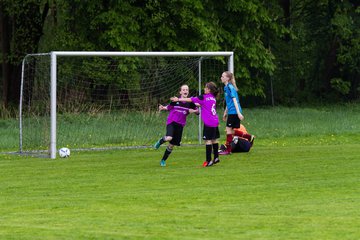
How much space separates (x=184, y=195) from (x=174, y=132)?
5.06m

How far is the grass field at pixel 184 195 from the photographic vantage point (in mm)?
10930

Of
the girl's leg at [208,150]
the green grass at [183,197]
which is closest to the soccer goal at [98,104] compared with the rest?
the green grass at [183,197]

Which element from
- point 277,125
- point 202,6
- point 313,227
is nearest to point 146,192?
point 313,227

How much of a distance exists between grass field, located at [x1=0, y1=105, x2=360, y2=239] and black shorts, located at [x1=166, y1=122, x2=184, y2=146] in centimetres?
46

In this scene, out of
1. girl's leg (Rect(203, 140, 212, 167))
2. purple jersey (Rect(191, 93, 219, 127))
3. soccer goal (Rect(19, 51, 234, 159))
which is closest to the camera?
purple jersey (Rect(191, 93, 219, 127))

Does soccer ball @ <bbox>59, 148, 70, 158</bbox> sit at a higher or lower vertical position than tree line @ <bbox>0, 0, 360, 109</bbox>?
lower

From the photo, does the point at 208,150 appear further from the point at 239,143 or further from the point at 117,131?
the point at 117,131

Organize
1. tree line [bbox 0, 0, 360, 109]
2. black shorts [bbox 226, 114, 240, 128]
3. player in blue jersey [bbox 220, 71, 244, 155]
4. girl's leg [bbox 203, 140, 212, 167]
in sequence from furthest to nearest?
tree line [bbox 0, 0, 360, 109], black shorts [bbox 226, 114, 240, 128], player in blue jersey [bbox 220, 71, 244, 155], girl's leg [bbox 203, 140, 212, 167]

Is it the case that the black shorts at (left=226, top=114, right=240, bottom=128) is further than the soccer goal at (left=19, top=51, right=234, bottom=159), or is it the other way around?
the soccer goal at (left=19, top=51, right=234, bottom=159)

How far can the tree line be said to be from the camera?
39.9 meters

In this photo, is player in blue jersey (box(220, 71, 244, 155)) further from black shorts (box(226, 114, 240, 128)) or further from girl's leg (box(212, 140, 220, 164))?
girl's leg (box(212, 140, 220, 164))

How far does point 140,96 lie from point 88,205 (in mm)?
14120

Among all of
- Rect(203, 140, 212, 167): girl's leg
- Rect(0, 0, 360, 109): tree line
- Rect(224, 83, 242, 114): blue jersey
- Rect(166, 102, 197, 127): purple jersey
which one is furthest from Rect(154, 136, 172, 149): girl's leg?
Rect(0, 0, 360, 109): tree line

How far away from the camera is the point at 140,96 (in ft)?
89.5
